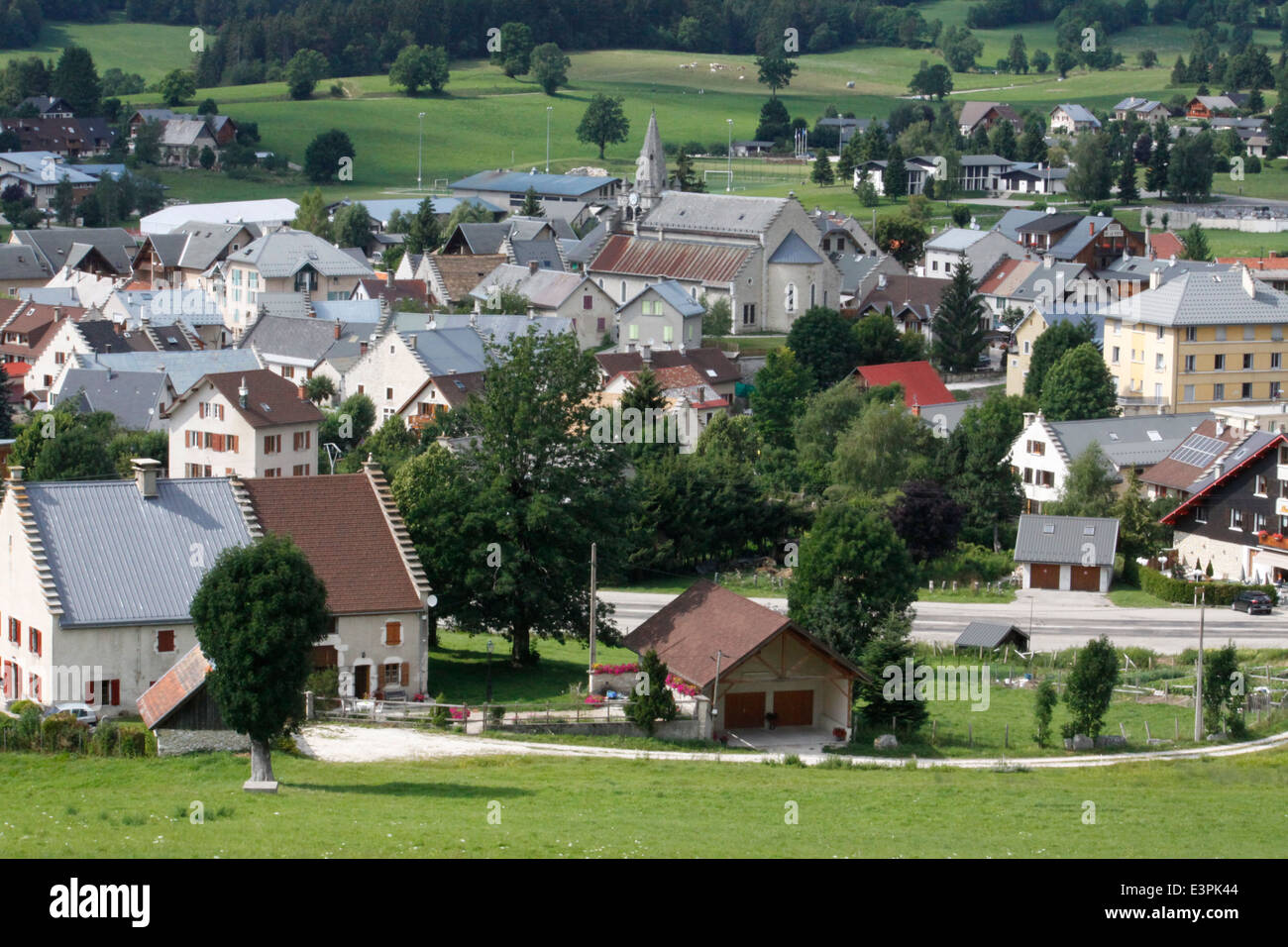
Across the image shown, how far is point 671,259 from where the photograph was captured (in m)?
124

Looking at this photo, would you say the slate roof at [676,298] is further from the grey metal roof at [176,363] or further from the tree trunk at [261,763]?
the tree trunk at [261,763]

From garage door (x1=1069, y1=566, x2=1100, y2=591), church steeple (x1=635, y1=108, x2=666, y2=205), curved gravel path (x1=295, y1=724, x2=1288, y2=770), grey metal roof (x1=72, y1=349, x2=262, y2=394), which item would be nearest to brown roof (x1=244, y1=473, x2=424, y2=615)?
curved gravel path (x1=295, y1=724, x2=1288, y2=770)

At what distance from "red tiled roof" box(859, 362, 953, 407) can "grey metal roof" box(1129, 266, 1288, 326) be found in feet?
32.9

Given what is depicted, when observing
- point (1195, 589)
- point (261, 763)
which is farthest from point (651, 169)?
point (261, 763)

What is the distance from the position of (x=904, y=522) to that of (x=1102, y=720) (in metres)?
24.7

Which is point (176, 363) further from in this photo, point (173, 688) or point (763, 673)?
point (173, 688)

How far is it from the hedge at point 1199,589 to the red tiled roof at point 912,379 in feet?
89.4

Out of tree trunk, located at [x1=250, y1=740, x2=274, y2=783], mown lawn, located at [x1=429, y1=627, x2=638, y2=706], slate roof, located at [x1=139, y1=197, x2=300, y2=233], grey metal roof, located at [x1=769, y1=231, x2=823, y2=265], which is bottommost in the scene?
mown lawn, located at [x1=429, y1=627, x2=638, y2=706]

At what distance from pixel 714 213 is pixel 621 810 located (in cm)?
9664

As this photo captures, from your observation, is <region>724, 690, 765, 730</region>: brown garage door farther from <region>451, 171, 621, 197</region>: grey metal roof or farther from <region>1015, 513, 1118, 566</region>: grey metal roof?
<region>451, 171, 621, 197</region>: grey metal roof

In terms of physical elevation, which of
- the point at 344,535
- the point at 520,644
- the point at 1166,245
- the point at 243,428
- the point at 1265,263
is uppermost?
the point at 1166,245

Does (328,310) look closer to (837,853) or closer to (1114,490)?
(1114,490)

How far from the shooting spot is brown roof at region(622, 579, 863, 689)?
4544 cm

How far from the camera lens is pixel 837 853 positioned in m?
28.9
